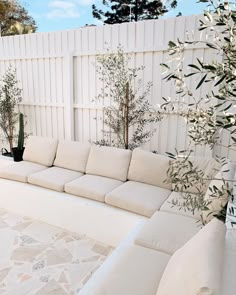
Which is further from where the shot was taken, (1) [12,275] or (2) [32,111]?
(2) [32,111]

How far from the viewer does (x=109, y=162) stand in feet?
10.2

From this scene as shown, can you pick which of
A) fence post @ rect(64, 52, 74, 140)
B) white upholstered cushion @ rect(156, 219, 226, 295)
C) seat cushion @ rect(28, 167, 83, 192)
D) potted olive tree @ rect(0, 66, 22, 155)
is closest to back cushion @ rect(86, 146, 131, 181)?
seat cushion @ rect(28, 167, 83, 192)

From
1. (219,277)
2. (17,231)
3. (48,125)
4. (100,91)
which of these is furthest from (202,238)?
(48,125)

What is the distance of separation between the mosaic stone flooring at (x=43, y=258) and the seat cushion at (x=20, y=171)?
0.52 meters

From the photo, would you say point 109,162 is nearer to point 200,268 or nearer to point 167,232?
point 167,232

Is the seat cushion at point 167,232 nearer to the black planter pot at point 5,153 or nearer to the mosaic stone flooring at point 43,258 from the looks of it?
the mosaic stone flooring at point 43,258

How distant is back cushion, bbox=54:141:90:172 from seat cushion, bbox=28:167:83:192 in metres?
0.09

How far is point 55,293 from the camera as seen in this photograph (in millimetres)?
1936

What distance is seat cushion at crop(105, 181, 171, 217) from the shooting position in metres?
2.42

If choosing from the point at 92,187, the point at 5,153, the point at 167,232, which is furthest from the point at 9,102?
the point at 167,232

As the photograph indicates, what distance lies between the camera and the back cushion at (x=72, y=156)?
3338 millimetres

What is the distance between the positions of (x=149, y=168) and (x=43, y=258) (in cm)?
142

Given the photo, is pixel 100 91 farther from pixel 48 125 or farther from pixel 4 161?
pixel 4 161

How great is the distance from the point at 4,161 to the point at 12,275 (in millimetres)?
2299
